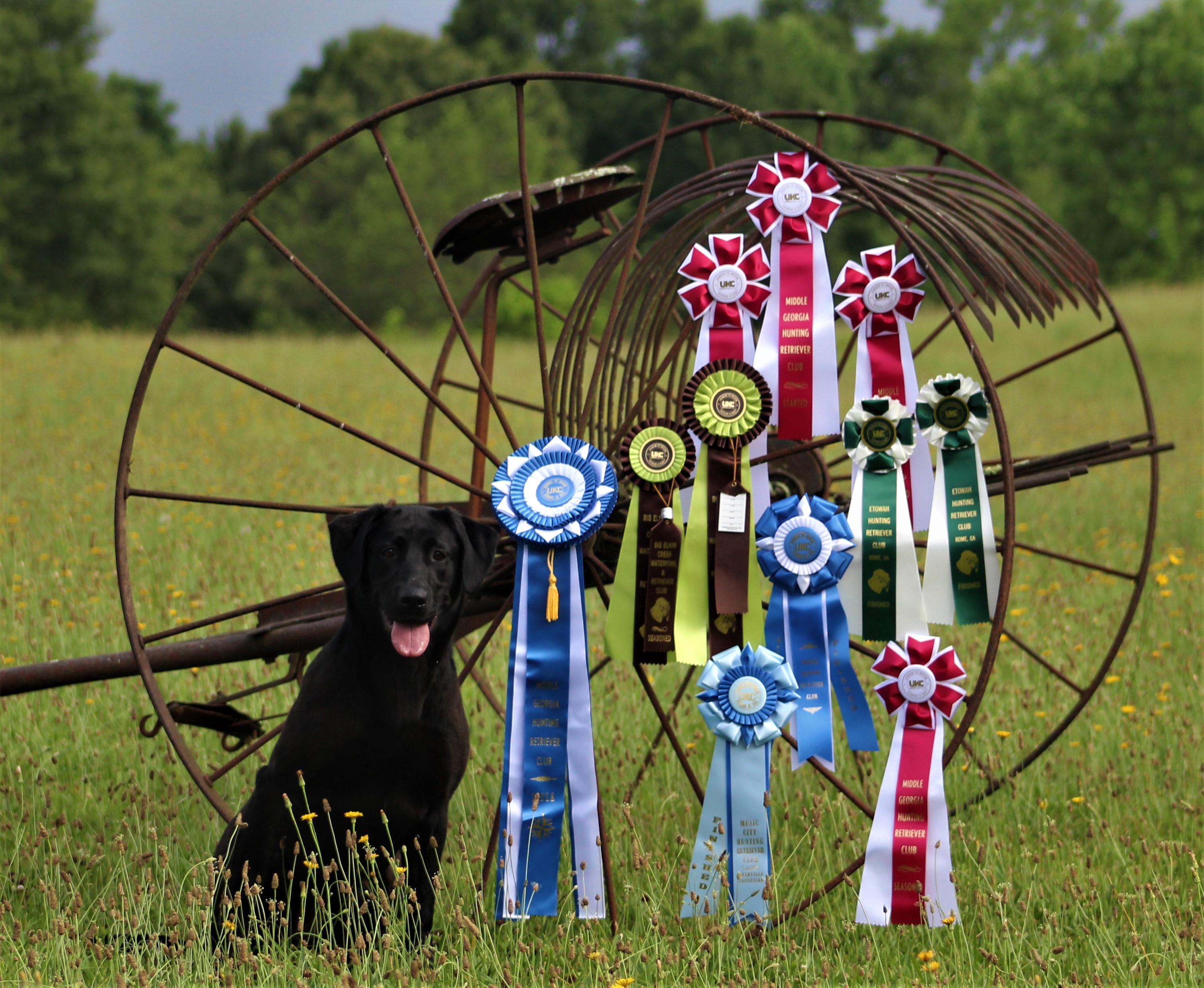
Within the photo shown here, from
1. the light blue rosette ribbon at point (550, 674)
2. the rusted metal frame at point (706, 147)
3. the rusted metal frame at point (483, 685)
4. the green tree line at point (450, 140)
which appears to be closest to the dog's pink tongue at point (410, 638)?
the light blue rosette ribbon at point (550, 674)

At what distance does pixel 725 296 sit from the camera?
330 cm

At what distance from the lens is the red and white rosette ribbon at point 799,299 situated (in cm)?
328

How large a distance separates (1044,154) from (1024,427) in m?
25.9

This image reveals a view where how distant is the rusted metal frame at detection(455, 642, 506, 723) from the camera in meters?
4.22

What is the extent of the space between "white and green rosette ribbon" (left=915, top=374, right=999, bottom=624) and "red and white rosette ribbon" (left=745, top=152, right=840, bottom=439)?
283 millimetres

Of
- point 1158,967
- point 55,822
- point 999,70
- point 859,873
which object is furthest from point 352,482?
point 999,70

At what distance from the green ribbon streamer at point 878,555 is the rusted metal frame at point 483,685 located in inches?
52.0

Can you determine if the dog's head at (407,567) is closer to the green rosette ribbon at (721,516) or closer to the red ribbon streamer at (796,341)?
the green rosette ribbon at (721,516)

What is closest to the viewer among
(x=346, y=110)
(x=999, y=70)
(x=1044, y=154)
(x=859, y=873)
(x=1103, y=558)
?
(x=859, y=873)

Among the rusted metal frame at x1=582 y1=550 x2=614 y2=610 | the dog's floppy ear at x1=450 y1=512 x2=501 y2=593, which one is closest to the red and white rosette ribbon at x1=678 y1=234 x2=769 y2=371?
the rusted metal frame at x1=582 y1=550 x2=614 y2=610

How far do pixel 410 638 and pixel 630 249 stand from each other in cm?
122

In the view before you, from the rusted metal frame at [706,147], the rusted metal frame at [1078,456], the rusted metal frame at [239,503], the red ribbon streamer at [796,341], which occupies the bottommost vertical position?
the rusted metal frame at [239,503]

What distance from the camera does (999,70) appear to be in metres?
38.2

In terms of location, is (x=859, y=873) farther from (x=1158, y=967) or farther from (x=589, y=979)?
(x=589, y=979)
